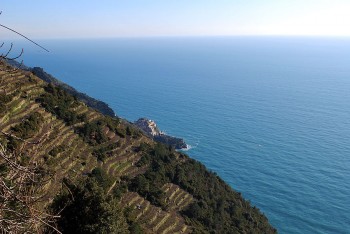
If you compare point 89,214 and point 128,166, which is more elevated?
point 89,214

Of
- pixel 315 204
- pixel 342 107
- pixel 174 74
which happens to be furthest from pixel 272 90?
pixel 315 204

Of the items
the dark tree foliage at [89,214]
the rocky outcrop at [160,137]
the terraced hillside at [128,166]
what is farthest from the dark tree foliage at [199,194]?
the rocky outcrop at [160,137]

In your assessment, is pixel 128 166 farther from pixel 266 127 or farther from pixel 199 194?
pixel 266 127

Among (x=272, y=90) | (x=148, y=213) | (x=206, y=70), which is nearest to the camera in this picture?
(x=148, y=213)

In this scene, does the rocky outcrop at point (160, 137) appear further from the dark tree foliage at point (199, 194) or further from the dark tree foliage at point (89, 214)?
the dark tree foliage at point (89, 214)

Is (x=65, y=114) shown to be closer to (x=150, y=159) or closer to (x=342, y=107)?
(x=150, y=159)

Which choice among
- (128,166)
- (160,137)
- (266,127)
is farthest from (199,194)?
(266,127)

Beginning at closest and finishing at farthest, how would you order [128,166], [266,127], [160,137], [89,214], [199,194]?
[89,214]
[128,166]
[199,194]
[160,137]
[266,127]
